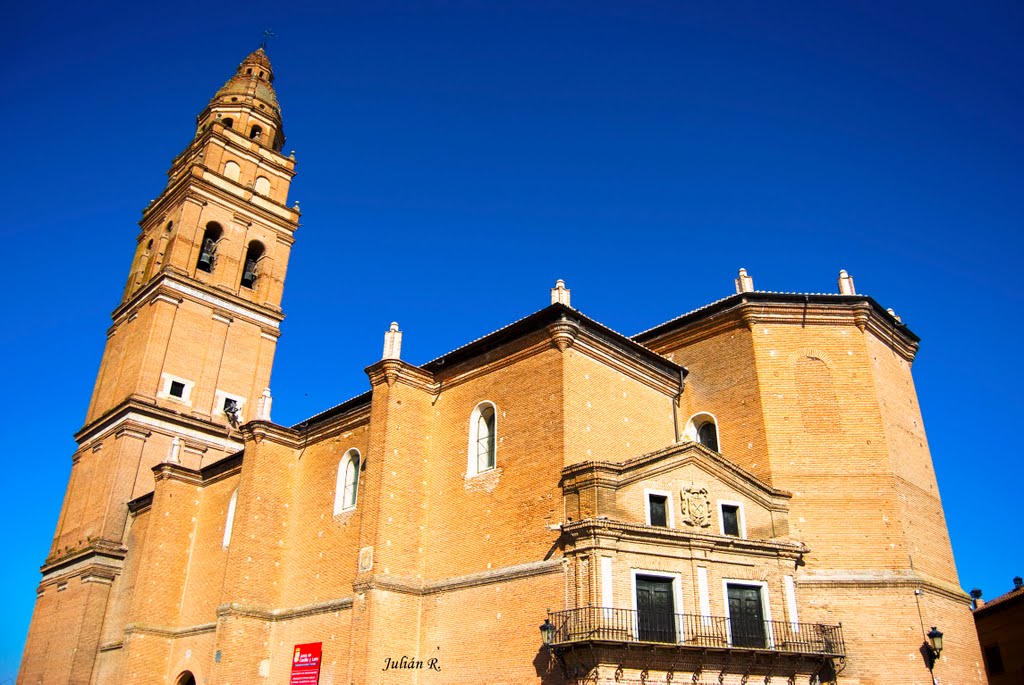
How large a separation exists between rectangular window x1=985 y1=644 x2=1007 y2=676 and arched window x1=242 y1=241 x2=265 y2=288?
1486 inches

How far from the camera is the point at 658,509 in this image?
1912cm

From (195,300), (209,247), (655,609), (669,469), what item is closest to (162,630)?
(195,300)

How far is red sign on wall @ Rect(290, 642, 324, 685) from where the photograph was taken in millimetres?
22859

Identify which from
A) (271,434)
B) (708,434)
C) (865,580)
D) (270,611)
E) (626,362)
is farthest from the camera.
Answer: (271,434)

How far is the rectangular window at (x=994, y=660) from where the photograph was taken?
109 ft

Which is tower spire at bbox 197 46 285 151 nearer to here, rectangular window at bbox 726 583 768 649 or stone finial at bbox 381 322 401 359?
stone finial at bbox 381 322 401 359

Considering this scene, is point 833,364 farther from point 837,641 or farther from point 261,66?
point 261,66

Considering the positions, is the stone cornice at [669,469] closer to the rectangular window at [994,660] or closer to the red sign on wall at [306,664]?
the red sign on wall at [306,664]

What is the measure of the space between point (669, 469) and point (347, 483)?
438 inches

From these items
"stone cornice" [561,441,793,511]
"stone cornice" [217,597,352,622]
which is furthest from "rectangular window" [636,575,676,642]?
"stone cornice" [217,597,352,622]

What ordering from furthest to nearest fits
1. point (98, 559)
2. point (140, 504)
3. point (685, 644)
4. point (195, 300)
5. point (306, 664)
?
Result: 1. point (195, 300)
2. point (140, 504)
3. point (98, 559)
4. point (306, 664)
5. point (685, 644)

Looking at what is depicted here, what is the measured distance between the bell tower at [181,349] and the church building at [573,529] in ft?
2.02

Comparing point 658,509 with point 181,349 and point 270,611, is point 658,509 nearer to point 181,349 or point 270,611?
point 270,611

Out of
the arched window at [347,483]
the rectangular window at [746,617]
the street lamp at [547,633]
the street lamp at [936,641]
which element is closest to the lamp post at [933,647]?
the street lamp at [936,641]
